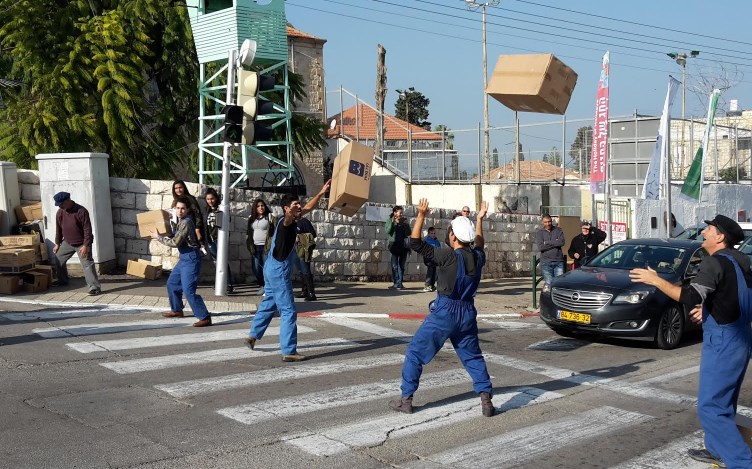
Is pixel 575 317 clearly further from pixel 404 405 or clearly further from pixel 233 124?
pixel 233 124

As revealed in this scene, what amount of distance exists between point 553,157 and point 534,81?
52.4ft

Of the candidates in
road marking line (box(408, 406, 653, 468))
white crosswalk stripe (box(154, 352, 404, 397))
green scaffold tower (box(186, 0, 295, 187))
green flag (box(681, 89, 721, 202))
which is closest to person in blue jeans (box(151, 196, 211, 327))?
white crosswalk stripe (box(154, 352, 404, 397))

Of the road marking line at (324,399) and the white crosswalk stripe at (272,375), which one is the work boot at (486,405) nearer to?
the road marking line at (324,399)

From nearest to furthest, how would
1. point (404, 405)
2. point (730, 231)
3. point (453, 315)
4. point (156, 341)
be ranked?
point (730, 231) < point (453, 315) < point (404, 405) < point (156, 341)

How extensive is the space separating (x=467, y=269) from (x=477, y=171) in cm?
2442

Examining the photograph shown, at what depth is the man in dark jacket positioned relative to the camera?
642 inches

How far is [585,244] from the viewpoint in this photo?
16422 mm

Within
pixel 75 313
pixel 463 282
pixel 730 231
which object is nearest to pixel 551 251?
pixel 75 313

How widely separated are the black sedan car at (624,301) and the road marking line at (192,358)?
343cm

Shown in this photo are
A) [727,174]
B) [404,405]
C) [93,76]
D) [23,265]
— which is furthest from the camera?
[727,174]

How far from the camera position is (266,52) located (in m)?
18.5

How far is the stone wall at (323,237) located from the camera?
15.4 meters

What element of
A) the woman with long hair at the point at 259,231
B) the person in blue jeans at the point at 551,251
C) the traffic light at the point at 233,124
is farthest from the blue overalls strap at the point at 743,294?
the person in blue jeans at the point at 551,251

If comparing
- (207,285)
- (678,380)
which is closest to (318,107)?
→ (207,285)
